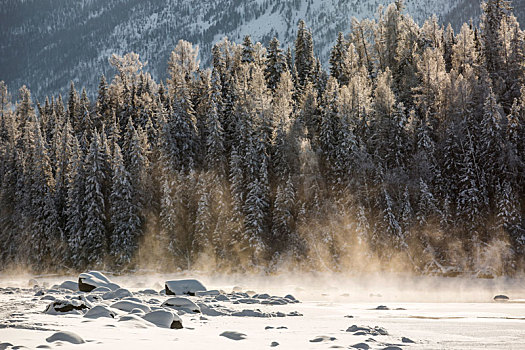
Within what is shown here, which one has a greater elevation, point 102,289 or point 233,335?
point 233,335

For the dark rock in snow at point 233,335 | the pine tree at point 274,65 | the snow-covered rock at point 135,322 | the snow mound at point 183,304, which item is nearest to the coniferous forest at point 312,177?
the pine tree at point 274,65

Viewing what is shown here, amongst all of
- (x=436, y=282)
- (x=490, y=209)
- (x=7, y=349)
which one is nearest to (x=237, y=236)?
(x=436, y=282)

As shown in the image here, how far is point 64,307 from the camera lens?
11.1 meters

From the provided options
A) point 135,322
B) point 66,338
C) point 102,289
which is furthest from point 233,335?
point 102,289

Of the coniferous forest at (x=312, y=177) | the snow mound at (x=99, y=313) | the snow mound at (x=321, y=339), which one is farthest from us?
the coniferous forest at (x=312, y=177)

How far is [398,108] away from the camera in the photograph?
44594 mm

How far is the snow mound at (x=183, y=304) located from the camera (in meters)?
13.4

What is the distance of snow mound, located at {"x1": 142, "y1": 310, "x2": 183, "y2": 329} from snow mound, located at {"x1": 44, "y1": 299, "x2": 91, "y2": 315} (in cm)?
212

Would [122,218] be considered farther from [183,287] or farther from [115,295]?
[115,295]

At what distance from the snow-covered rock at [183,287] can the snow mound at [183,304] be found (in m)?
6.73

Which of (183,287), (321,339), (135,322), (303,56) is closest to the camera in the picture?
(321,339)

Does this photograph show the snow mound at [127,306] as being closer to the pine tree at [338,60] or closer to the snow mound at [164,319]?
the snow mound at [164,319]

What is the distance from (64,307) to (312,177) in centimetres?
3455

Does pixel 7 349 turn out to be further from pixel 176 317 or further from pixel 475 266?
pixel 475 266
